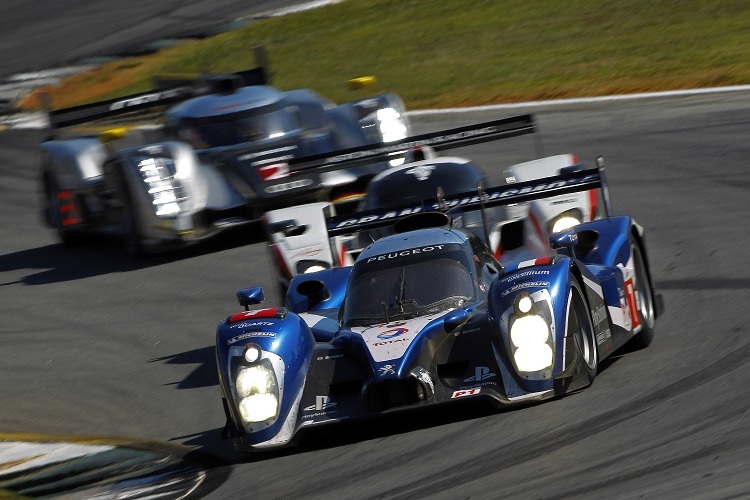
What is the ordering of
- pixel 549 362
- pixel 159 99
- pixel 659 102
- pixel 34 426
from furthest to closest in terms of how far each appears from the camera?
pixel 659 102, pixel 159 99, pixel 34 426, pixel 549 362

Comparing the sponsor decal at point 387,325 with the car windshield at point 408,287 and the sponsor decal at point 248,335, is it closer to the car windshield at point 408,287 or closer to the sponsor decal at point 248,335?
the car windshield at point 408,287

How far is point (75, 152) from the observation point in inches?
637

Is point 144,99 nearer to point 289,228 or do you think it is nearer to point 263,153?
point 263,153

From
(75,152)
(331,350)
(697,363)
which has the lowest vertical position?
(697,363)

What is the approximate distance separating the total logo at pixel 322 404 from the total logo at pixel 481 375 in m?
0.78

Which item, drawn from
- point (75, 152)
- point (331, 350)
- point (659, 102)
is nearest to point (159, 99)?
point (75, 152)

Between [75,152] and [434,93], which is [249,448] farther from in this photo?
[434,93]

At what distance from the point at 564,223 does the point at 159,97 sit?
293 inches

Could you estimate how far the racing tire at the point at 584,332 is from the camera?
764 cm

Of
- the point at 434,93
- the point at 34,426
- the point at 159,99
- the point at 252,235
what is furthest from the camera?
the point at 434,93

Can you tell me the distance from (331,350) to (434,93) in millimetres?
13928

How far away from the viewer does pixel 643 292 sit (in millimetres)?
9219

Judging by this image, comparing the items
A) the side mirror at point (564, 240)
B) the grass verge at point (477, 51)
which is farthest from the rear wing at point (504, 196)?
the grass verge at point (477, 51)

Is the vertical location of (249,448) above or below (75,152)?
below
